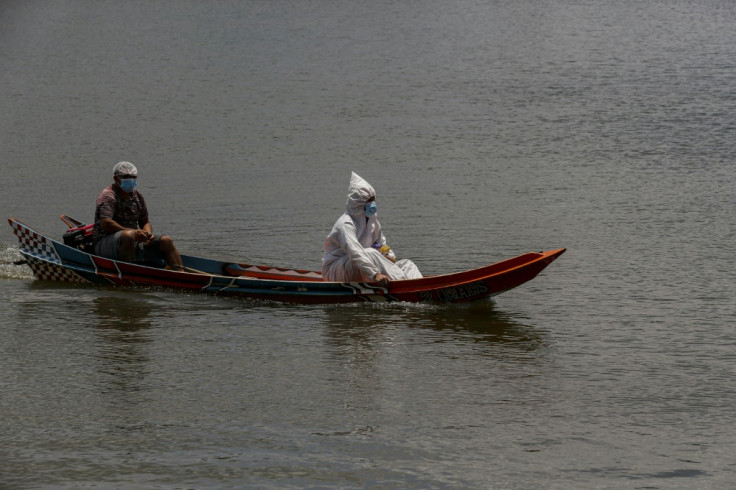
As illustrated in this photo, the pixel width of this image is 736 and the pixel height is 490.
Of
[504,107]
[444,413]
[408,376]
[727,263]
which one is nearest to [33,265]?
[408,376]

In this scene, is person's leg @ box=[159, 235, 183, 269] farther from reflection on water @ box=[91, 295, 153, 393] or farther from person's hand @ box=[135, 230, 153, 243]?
reflection on water @ box=[91, 295, 153, 393]

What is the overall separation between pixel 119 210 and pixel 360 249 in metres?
3.55

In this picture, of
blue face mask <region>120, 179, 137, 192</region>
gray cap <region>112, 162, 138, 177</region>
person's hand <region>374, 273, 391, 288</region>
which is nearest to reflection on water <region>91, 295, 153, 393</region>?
blue face mask <region>120, 179, 137, 192</region>

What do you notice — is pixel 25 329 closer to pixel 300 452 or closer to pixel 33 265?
pixel 33 265

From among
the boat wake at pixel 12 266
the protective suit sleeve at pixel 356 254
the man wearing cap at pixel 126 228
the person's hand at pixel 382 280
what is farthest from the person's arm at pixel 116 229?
the person's hand at pixel 382 280

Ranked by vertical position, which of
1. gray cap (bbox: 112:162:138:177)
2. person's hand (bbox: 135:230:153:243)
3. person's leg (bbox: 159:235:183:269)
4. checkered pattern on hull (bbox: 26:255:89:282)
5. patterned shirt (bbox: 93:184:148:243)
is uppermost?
gray cap (bbox: 112:162:138:177)

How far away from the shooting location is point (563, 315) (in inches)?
504

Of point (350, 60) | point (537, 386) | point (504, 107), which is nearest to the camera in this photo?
point (537, 386)

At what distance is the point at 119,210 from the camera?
14172mm

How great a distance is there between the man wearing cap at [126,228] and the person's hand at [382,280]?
3.03 metres

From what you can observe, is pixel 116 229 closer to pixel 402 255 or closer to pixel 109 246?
pixel 109 246

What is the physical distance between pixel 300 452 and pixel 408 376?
7.58 ft

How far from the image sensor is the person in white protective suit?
12594 mm

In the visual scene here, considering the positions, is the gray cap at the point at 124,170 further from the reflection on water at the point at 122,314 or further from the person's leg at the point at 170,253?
the reflection on water at the point at 122,314
